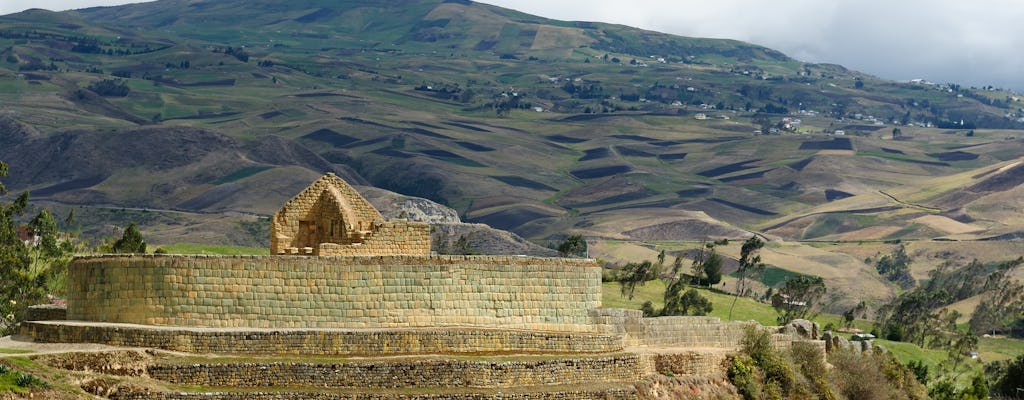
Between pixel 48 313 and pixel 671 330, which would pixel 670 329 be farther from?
pixel 48 313

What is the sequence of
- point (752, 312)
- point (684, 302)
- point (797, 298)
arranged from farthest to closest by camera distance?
point (797, 298) < point (752, 312) < point (684, 302)

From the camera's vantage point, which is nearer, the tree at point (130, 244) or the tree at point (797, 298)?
the tree at point (130, 244)

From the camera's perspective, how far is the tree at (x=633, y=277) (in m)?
95.3

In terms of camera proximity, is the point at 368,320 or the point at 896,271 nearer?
the point at 368,320

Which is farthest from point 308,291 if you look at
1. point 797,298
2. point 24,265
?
point 797,298

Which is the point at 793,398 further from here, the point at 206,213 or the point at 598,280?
the point at 206,213

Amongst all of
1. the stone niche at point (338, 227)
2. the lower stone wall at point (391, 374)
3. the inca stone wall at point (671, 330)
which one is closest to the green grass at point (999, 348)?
the inca stone wall at point (671, 330)

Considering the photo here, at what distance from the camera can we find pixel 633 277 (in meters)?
97.4

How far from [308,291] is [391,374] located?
137 inches

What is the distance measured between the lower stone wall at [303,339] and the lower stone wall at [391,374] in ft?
3.42

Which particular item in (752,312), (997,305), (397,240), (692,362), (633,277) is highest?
(397,240)

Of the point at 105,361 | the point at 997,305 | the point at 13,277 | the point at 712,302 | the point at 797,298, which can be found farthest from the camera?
the point at 997,305

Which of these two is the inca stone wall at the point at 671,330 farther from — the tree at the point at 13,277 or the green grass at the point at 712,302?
the green grass at the point at 712,302

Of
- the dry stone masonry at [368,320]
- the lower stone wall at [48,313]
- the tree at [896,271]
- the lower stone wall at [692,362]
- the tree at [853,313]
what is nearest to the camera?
the dry stone masonry at [368,320]
